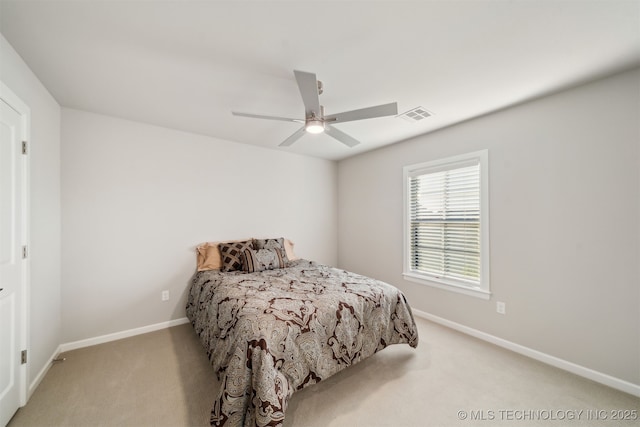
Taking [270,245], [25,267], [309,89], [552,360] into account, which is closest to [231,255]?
[270,245]

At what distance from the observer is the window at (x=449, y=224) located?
2.73 metres

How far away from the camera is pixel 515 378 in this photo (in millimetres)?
2045

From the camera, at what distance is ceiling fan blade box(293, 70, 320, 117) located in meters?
1.52

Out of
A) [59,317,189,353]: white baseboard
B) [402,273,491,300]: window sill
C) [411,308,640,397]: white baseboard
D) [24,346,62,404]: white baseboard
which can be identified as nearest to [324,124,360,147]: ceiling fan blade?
[402,273,491,300]: window sill

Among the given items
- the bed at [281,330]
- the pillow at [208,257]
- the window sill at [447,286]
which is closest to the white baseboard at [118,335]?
the bed at [281,330]

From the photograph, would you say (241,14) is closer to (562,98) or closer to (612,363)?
(562,98)

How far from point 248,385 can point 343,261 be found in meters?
3.24

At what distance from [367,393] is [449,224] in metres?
2.15

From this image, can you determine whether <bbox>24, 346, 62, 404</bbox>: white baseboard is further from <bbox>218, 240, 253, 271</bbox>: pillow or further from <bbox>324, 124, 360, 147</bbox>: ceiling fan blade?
<bbox>324, 124, 360, 147</bbox>: ceiling fan blade

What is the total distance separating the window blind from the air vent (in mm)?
758

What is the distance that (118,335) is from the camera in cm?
268

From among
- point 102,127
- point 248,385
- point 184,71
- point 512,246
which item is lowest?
point 248,385

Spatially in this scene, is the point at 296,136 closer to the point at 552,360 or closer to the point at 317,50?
the point at 317,50

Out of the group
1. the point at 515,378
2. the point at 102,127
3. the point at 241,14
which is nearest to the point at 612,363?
the point at 515,378
